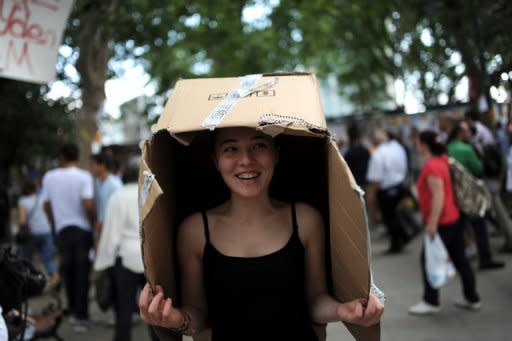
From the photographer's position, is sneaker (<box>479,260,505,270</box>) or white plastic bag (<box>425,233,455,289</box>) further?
sneaker (<box>479,260,505,270</box>)

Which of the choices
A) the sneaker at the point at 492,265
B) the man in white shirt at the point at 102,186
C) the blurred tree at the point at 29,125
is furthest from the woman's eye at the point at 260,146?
the blurred tree at the point at 29,125

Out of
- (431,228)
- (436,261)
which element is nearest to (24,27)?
(431,228)

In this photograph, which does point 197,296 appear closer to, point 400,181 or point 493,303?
point 493,303

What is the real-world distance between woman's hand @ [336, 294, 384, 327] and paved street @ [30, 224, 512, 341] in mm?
3686

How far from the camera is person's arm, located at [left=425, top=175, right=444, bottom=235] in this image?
6.35m

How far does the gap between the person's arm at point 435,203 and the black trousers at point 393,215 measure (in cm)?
405

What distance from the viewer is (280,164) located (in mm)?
2783

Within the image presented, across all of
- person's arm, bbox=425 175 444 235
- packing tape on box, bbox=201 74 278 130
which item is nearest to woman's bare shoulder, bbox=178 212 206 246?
packing tape on box, bbox=201 74 278 130

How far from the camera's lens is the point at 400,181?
1051 centimetres

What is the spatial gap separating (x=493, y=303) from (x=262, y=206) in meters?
5.04

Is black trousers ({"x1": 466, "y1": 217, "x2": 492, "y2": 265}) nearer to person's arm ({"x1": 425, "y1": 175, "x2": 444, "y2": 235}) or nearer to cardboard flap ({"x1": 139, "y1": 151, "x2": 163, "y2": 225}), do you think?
person's arm ({"x1": 425, "y1": 175, "x2": 444, "y2": 235})

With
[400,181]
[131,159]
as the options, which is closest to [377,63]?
[400,181]

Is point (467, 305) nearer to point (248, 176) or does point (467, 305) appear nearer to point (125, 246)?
point (125, 246)

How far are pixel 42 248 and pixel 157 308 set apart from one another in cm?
843
